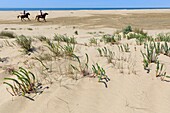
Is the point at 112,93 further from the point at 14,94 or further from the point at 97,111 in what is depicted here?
the point at 14,94

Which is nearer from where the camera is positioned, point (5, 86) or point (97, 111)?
point (97, 111)

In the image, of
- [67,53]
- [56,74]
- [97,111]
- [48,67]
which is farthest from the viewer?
[67,53]

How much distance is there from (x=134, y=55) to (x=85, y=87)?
1962 millimetres

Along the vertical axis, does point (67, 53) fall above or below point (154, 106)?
above

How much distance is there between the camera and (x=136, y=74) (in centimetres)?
364

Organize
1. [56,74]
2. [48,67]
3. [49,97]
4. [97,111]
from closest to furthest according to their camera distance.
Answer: [97,111] → [49,97] → [56,74] → [48,67]

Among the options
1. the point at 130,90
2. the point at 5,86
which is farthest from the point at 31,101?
the point at 130,90

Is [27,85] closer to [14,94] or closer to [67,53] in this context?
[14,94]

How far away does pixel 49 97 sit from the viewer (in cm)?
283

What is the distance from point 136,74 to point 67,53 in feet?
4.92

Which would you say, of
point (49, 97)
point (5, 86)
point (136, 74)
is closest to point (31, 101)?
point (49, 97)

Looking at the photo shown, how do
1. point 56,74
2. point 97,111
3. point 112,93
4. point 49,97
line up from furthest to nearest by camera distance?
point 56,74 → point 112,93 → point 49,97 → point 97,111

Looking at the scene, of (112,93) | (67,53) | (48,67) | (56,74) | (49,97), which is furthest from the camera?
(67,53)

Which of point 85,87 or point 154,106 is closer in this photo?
point 154,106
